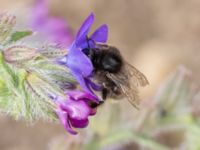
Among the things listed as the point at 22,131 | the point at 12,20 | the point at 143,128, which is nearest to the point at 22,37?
the point at 12,20

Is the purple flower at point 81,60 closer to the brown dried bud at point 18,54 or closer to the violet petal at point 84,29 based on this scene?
the violet petal at point 84,29

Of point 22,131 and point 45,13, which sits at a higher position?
point 45,13

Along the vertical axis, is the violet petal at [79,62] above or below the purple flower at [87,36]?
below

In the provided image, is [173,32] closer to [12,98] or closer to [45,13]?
[45,13]

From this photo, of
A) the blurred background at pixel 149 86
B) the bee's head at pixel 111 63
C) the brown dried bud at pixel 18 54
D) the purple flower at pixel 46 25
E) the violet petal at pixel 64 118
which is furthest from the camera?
the purple flower at pixel 46 25

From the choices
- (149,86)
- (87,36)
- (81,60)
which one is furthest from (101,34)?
(149,86)

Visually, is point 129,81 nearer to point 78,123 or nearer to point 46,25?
point 78,123

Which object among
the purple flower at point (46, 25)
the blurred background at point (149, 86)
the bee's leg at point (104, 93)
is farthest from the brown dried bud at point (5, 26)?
the purple flower at point (46, 25)
